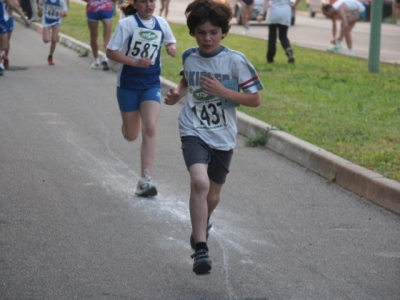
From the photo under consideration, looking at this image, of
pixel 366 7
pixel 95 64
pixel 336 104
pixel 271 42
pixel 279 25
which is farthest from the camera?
pixel 366 7

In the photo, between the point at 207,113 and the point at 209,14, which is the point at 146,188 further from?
the point at 209,14

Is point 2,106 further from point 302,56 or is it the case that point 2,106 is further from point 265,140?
point 302,56

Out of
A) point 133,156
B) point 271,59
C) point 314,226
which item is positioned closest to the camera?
point 314,226

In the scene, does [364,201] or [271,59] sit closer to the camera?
[364,201]

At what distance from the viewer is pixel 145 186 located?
27.9ft

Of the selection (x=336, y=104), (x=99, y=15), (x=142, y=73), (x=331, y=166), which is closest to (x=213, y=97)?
(x=142, y=73)

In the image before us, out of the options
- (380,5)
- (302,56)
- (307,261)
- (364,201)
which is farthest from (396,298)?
(302,56)

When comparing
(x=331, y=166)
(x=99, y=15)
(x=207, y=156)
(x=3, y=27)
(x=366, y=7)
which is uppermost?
(x=207, y=156)

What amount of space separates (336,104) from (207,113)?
7.21 metres

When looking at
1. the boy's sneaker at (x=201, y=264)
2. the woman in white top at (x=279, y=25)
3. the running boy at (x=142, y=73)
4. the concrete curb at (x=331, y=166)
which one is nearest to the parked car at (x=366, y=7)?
the woman in white top at (x=279, y=25)

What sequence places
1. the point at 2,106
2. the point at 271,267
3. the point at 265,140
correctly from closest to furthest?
1. the point at 271,267
2. the point at 265,140
3. the point at 2,106

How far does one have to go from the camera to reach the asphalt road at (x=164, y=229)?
5973 millimetres

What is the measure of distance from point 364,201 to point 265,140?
2.75 metres

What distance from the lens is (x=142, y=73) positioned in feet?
28.6
